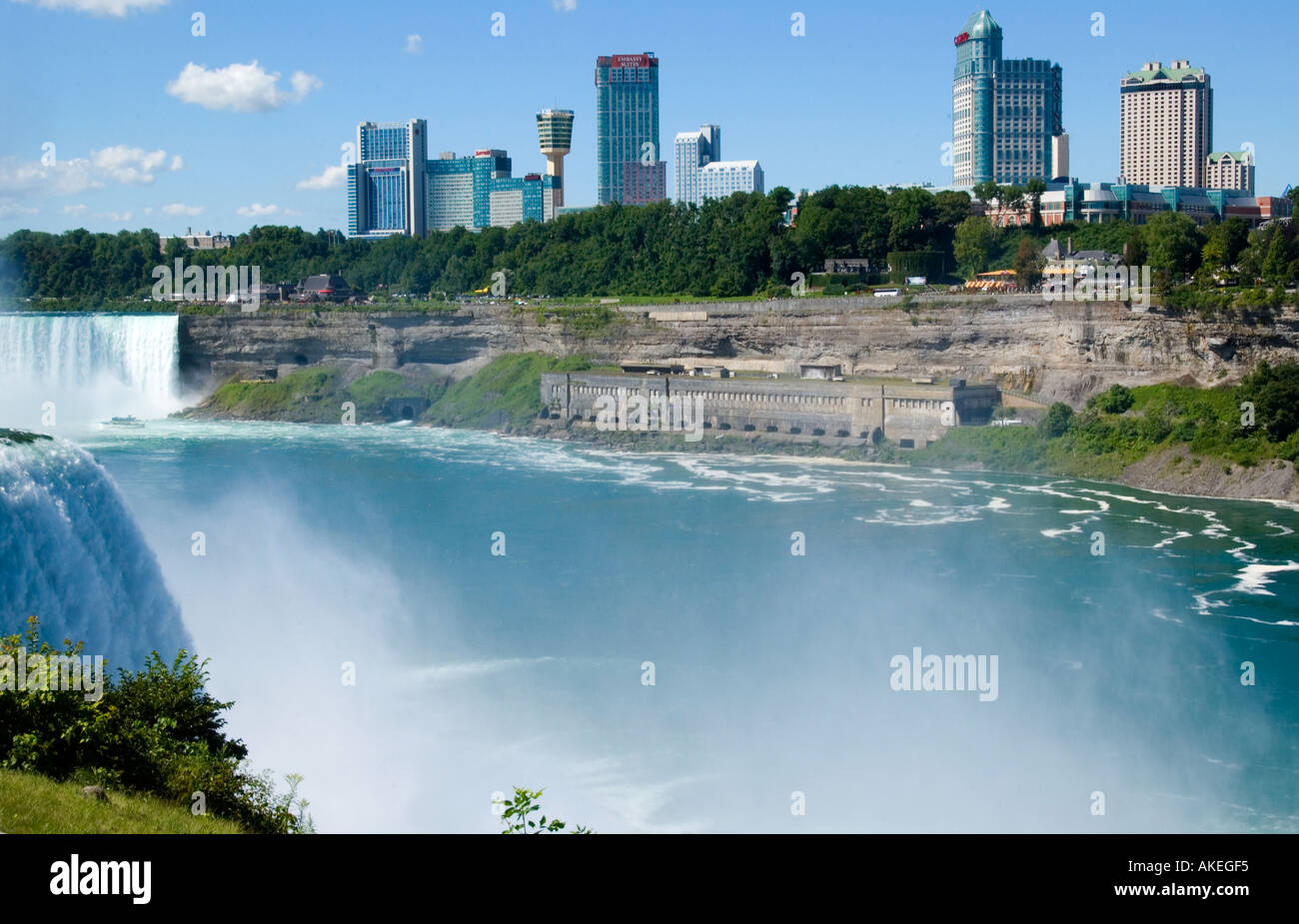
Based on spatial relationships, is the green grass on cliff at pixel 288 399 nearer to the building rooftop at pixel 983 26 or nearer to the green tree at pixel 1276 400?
the green tree at pixel 1276 400

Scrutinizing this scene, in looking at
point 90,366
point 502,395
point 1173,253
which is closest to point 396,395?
point 502,395

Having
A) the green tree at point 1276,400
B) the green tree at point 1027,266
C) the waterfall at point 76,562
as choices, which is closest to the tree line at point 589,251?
the green tree at point 1027,266

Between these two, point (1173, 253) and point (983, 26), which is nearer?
point (1173, 253)

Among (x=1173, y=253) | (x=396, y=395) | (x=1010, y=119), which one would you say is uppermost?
(x=1010, y=119)

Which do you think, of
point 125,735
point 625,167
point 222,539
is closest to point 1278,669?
point 125,735

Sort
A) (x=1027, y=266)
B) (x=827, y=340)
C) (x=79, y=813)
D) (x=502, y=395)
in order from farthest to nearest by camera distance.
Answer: (x=502, y=395) < (x=1027, y=266) < (x=827, y=340) < (x=79, y=813)

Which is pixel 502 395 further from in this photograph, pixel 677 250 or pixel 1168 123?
pixel 1168 123

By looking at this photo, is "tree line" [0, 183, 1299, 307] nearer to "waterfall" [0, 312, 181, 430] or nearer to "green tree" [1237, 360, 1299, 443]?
"green tree" [1237, 360, 1299, 443]

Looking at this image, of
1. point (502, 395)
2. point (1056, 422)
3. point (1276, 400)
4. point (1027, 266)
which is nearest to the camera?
point (1276, 400)
